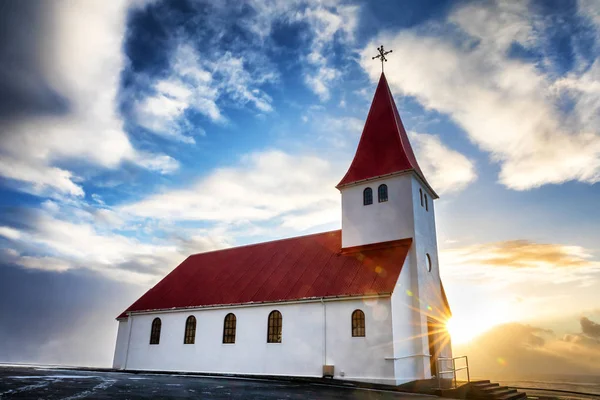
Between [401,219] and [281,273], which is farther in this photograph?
[281,273]

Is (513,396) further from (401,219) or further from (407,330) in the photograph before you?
(401,219)

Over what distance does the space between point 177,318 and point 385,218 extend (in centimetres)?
1338

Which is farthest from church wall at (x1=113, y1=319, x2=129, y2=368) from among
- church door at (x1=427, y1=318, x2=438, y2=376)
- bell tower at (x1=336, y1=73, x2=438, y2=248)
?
church door at (x1=427, y1=318, x2=438, y2=376)

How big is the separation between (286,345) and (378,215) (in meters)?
8.01

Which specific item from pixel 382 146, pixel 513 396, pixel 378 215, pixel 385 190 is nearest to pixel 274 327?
pixel 378 215

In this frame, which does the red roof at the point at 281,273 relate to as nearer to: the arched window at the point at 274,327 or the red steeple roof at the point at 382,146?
the arched window at the point at 274,327

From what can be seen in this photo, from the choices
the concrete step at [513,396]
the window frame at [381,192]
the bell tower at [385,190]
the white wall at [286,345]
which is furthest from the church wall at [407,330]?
the concrete step at [513,396]

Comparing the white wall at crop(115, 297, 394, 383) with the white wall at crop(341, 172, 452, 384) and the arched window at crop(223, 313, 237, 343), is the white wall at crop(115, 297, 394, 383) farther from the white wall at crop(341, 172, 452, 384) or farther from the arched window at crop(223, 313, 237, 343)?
the white wall at crop(341, 172, 452, 384)

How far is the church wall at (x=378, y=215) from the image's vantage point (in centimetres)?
2195

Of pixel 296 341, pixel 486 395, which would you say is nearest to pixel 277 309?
pixel 296 341

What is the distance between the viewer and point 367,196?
23500mm

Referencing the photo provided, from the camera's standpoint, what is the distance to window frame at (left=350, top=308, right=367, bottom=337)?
1884 cm

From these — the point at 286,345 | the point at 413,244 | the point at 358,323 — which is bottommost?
the point at 286,345

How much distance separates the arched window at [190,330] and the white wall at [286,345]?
251mm
